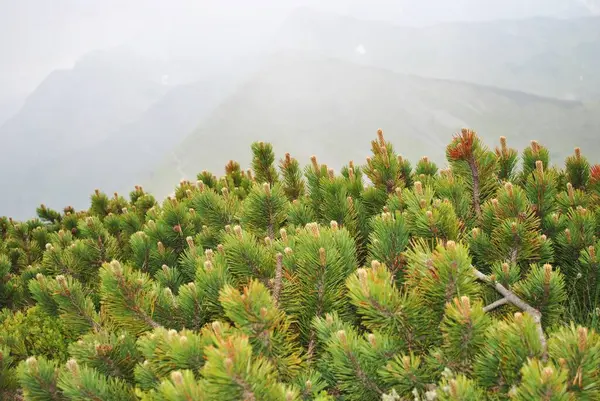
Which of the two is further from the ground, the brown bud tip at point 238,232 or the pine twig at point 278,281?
the brown bud tip at point 238,232

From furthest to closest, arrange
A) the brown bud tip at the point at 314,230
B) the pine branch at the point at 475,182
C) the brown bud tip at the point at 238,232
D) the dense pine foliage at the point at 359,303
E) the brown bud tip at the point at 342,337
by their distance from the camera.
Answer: the pine branch at the point at 475,182 < the brown bud tip at the point at 238,232 < the brown bud tip at the point at 314,230 < the brown bud tip at the point at 342,337 < the dense pine foliage at the point at 359,303

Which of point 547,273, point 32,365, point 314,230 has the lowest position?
point 32,365

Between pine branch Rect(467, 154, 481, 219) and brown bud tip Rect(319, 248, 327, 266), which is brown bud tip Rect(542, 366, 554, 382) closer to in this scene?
brown bud tip Rect(319, 248, 327, 266)

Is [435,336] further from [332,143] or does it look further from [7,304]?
[332,143]

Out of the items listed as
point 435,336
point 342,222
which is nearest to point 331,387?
point 435,336

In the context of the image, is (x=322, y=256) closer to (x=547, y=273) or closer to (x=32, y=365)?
(x=547, y=273)

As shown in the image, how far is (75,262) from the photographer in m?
4.94

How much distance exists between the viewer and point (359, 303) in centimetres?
196

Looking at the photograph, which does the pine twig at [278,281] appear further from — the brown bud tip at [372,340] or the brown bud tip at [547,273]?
the brown bud tip at [547,273]

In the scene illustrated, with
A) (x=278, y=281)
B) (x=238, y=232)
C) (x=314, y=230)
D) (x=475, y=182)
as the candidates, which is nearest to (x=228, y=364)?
(x=278, y=281)

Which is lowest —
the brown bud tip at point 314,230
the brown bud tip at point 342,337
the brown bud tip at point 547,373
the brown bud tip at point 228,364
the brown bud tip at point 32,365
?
the brown bud tip at point 32,365

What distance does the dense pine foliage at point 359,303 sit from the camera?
5.48ft

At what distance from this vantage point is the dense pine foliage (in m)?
1.67

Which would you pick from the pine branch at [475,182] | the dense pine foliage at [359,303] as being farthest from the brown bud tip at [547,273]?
the pine branch at [475,182]
